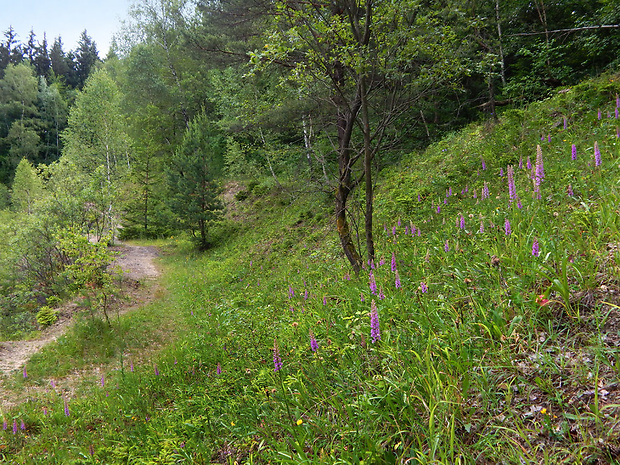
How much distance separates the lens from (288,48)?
4219 mm

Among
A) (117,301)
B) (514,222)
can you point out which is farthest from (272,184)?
(514,222)

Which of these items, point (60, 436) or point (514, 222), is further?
point (60, 436)

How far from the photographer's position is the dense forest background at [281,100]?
183 inches

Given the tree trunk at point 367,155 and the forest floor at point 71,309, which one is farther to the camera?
the forest floor at point 71,309

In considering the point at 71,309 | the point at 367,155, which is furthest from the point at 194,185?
the point at 367,155

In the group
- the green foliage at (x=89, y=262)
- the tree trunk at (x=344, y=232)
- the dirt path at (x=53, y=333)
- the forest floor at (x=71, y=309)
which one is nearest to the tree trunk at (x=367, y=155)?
the tree trunk at (x=344, y=232)

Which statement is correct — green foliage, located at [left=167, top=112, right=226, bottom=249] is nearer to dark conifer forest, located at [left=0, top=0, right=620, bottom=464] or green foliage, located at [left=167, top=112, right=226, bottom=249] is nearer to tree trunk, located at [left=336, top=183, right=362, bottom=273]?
dark conifer forest, located at [left=0, top=0, right=620, bottom=464]

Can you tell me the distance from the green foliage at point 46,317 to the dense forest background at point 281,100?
100 cm

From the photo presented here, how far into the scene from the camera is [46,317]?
10.5 m

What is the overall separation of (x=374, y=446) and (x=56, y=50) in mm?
91773

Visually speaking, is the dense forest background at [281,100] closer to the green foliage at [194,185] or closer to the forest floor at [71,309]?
the green foliage at [194,185]

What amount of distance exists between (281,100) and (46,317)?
10773mm

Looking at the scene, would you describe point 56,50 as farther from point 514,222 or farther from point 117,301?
point 514,222

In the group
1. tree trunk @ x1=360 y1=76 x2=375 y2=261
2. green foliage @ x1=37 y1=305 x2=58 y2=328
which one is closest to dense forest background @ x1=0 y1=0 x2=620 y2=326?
tree trunk @ x1=360 y1=76 x2=375 y2=261
